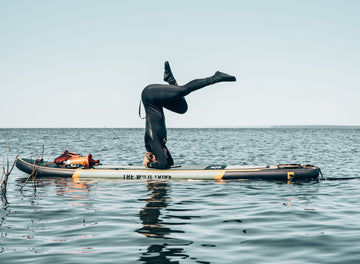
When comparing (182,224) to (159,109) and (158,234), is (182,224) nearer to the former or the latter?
(158,234)

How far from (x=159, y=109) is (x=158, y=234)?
6495mm

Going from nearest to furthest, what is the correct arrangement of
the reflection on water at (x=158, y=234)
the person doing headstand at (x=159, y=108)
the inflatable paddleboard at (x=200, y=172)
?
the reflection on water at (x=158, y=234) < the inflatable paddleboard at (x=200, y=172) < the person doing headstand at (x=159, y=108)

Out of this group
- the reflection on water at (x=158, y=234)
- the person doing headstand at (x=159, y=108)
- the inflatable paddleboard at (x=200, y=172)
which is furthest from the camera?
the person doing headstand at (x=159, y=108)

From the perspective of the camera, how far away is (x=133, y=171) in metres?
12.5

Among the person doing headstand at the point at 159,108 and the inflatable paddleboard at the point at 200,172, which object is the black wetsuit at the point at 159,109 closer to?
the person doing headstand at the point at 159,108

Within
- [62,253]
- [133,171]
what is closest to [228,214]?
[62,253]

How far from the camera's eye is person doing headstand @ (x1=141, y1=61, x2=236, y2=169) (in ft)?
39.6

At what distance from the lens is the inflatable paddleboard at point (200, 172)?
11898mm

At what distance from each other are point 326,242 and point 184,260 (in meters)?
2.13

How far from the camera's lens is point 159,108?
1245 centimetres

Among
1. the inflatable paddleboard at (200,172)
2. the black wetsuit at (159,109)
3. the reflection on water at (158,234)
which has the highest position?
the black wetsuit at (159,109)

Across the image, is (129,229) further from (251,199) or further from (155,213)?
(251,199)

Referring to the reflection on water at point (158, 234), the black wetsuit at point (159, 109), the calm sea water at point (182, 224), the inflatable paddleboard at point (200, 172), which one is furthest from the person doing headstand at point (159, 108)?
the reflection on water at point (158, 234)

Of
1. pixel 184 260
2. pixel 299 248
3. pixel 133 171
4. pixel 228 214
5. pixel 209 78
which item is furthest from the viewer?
pixel 133 171
